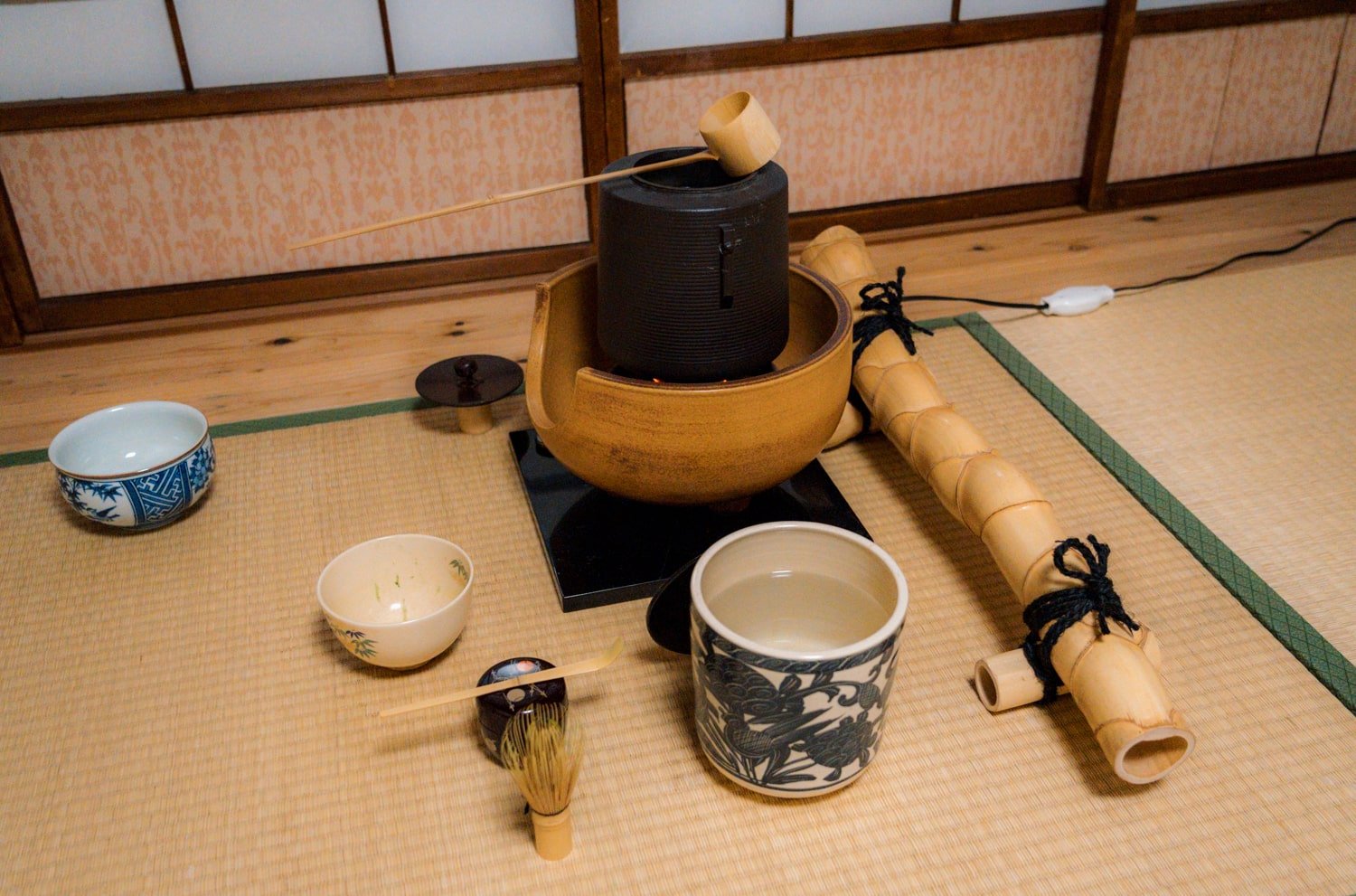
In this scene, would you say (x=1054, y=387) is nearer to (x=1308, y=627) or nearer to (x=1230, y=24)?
(x=1308, y=627)

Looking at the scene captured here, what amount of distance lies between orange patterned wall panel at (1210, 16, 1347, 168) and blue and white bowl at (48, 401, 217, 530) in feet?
7.86

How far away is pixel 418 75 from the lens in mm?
2307

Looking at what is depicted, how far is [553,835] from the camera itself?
1211 millimetres

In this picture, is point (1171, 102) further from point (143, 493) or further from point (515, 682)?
point (143, 493)

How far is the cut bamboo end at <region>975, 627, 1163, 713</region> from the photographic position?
1357mm

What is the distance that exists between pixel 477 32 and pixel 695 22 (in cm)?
45

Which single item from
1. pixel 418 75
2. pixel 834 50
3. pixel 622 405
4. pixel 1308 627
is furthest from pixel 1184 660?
pixel 418 75

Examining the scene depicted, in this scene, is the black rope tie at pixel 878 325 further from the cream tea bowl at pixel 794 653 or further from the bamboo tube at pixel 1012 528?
the cream tea bowl at pixel 794 653

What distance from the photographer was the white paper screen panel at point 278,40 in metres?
2.19

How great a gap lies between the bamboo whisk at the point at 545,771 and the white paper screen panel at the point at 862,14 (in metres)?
1.76

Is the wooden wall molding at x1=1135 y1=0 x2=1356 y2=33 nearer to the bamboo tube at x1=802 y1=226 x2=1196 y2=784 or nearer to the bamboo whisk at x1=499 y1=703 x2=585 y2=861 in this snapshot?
the bamboo tube at x1=802 y1=226 x2=1196 y2=784

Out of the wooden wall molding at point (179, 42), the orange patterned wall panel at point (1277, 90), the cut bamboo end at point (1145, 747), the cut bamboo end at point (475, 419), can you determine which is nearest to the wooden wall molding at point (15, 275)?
the wooden wall molding at point (179, 42)

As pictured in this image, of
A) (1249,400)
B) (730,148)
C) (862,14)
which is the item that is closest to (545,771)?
(730,148)

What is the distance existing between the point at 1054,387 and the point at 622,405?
919 millimetres
